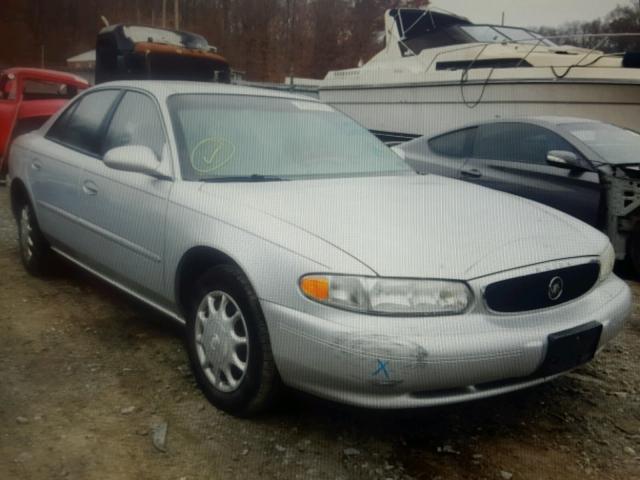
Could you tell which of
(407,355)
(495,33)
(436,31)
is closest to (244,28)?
(436,31)

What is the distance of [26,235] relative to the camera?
14.8 feet

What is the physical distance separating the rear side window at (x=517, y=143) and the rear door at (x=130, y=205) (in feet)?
11.3

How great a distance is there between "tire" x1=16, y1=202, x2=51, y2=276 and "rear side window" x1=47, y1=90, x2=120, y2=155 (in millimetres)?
577

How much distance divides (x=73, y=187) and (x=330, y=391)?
2.22 metres

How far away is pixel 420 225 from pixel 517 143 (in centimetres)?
356

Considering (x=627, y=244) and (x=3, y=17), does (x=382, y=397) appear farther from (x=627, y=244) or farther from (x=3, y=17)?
(x=3, y=17)

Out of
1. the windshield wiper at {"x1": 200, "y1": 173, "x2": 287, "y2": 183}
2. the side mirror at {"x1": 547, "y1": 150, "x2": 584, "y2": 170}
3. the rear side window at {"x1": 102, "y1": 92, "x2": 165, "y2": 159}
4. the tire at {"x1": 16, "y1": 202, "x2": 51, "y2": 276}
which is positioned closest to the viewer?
the windshield wiper at {"x1": 200, "y1": 173, "x2": 287, "y2": 183}

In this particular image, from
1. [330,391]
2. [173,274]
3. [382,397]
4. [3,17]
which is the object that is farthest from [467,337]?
[3,17]

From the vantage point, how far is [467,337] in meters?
2.23

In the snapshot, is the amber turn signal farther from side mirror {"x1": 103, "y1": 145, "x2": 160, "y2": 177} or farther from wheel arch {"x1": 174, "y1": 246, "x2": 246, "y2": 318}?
side mirror {"x1": 103, "y1": 145, "x2": 160, "y2": 177}

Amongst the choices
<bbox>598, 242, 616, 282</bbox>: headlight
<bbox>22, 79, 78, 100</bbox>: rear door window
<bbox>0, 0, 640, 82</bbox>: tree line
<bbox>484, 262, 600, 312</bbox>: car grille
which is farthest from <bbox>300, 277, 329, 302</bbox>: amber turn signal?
<bbox>0, 0, 640, 82</bbox>: tree line

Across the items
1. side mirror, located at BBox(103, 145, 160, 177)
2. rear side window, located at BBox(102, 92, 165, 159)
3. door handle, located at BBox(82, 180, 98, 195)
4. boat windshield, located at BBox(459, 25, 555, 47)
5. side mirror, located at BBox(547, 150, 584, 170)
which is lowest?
door handle, located at BBox(82, 180, 98, 195)

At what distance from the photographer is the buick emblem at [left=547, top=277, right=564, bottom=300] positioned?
2.46 meters

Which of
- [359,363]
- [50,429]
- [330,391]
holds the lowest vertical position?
[50,429]
